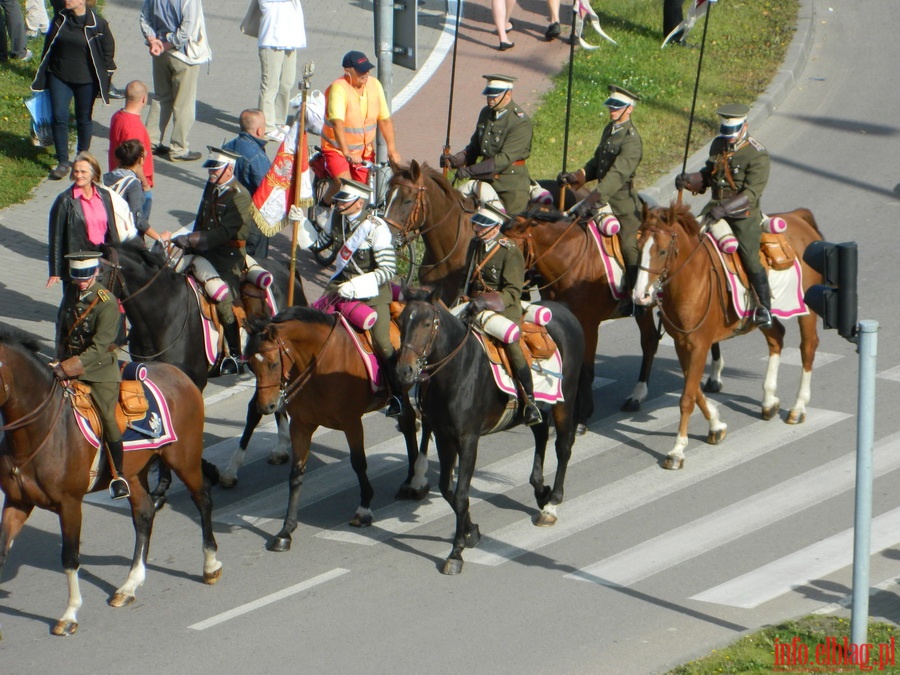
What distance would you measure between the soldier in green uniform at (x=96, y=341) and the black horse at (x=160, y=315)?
1335mm

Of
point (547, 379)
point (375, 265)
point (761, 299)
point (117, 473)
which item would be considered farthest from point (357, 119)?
point (117, 473)

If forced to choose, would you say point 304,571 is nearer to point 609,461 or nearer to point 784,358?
point 609,461

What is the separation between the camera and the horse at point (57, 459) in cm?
954

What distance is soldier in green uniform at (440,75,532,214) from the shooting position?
14.8 metres

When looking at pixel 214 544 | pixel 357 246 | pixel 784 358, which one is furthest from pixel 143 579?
pixel 784 358

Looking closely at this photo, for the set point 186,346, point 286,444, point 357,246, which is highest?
point 357,246

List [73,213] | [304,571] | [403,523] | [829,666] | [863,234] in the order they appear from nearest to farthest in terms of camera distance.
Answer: [829,666], [304,571], [403,523], [73,213], [863,234]

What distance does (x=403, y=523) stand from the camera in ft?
39.3

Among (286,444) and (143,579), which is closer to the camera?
(143,579)

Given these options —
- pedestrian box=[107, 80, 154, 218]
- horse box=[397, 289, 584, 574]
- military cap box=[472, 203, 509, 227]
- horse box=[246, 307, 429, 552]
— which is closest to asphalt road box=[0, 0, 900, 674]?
horse box=[397, 289, 584, 574]

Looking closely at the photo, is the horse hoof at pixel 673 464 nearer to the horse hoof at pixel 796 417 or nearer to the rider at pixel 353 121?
the horse hoof at pixel 796 417

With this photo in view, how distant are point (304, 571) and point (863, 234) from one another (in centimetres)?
1064

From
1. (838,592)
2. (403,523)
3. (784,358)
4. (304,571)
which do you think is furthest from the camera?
(784,358)

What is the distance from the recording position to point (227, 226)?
12.8m
